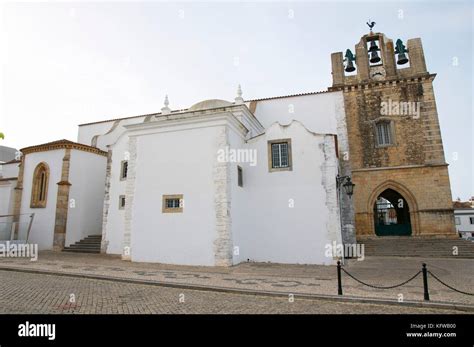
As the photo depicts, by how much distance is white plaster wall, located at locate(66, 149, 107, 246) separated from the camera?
1967 cm

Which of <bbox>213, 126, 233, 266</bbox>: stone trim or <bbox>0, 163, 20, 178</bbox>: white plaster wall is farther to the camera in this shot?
<bbox>0, 163, 20, 178</bbox>: white plaster wall

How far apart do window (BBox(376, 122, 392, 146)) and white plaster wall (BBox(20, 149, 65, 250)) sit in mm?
22410

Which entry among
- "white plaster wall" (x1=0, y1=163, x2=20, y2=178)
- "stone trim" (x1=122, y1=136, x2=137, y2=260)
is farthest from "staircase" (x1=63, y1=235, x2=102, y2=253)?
"white plaster wall" (x1=0, y1=163, x2=20, y2=178)

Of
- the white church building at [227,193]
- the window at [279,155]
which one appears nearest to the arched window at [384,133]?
the white church building at [227,193]

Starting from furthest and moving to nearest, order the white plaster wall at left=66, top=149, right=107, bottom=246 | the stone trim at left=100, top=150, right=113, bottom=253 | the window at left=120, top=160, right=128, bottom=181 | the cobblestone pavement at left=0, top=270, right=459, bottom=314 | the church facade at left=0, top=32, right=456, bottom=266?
1. the white plaster wall at left=66, top=149, right=107, bottom=246
2. the window at left=120, top=160, right=128, bottom=181
3. the stone trim at left=100, top=150, right=113, bottom=253
4. the church facade at left=0, top=32, right=456, bottom=266
5. the cobblestone pavement at left=0, top=270, right=459, bottom=314

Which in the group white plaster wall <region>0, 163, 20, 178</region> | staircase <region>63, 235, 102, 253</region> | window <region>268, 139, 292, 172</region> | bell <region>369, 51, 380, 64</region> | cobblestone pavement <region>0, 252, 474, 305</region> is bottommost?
cobblestone pavement <region>0, 252, 474, 305</region>

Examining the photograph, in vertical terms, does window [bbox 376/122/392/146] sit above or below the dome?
below

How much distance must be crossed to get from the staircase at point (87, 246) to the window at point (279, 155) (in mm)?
12214

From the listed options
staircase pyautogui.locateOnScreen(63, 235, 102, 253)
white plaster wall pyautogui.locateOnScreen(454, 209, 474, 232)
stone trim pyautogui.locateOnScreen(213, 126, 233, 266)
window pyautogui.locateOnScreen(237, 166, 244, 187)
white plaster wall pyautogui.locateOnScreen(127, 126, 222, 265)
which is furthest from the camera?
white plaster wall pyautogui.locateOnScreen(454, 209, 474, 232)

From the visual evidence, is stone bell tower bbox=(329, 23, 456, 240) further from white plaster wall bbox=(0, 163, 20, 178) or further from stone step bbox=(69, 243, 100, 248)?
white plaster wall bbox=(0, 163, 20, 178)

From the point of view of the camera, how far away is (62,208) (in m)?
19.1
